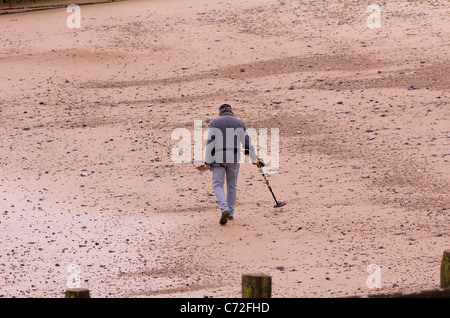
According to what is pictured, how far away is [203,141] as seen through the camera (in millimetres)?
14180

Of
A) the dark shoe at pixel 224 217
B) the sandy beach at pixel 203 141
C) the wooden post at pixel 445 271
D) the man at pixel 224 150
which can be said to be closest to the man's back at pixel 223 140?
the man at pixel 224 150

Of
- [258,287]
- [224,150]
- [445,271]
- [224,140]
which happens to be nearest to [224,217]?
[224,150]

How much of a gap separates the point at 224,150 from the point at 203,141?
4.21 metres

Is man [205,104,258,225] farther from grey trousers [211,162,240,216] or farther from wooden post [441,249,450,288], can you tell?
wooden post [441,249,450,288]

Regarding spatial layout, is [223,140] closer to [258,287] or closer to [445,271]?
[445,271]

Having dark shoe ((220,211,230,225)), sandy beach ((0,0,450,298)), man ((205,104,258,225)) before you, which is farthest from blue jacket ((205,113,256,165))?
sandy beach ((0,0,450,298))

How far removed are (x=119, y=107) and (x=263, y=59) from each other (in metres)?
4.36

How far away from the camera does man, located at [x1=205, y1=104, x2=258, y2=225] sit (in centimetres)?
1000

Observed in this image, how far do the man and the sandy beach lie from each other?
465mm

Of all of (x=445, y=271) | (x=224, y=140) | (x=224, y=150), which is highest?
(x=224, y=140)

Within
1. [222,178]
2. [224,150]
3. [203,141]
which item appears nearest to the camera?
[224,150]

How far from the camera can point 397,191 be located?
11039 millimetres

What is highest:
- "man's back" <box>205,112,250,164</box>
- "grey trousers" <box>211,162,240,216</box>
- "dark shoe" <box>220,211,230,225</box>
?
"man's back" <box>205,112,250,164</box>

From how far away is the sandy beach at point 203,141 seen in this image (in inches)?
343
